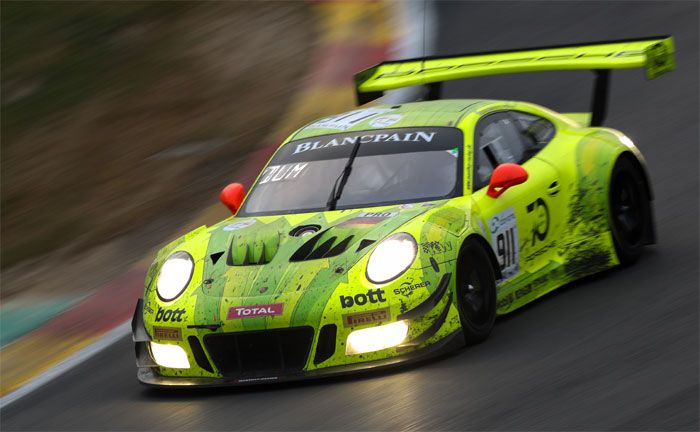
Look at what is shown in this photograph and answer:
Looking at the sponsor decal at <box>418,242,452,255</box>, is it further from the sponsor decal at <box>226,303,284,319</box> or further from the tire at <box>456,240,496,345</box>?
the sponsor decal at <box>226,303,284,319</box>

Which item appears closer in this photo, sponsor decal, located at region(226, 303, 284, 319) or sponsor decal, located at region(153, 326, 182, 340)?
sponsor decal, located at region(226, 303, 284, 319)

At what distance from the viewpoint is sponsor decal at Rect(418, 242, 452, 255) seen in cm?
643

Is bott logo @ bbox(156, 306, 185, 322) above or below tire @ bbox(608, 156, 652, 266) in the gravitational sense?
above

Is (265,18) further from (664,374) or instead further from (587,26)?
(664,374)

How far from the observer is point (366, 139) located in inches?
302

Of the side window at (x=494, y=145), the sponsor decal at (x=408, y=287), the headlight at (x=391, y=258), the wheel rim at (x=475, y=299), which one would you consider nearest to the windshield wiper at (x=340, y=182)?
the side window at (x=494, y=145)

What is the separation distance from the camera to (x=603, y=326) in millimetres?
6770

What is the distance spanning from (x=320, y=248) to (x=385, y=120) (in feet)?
5.01

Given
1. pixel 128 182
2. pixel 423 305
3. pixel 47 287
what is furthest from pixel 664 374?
pixel 128 182

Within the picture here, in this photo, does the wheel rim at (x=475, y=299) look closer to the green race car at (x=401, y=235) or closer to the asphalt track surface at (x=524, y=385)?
the green race car at (x=401, y=235)

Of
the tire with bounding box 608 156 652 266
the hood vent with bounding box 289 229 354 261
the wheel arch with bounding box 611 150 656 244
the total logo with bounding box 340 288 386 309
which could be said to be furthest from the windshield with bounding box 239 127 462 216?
the wheel arch with bounding box 611 150 656 244

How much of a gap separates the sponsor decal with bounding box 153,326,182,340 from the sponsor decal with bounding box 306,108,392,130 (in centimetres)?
193

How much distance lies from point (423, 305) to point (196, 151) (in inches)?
235

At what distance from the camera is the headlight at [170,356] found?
6.50m
